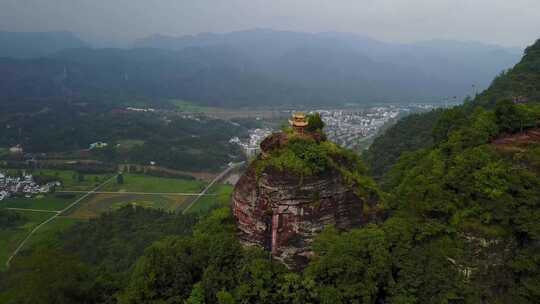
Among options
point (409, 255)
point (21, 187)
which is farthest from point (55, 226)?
point (409, 255)

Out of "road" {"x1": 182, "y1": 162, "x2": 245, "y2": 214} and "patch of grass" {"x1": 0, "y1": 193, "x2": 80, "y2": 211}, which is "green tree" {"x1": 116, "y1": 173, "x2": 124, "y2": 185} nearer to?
"patch of grass" {"x1": 0, "y1": 193, "x2": 80, "y2": 211}

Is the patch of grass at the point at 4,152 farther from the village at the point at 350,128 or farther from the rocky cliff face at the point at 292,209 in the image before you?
the rocky cliff face at the point at 292,209

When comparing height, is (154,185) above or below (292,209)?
below

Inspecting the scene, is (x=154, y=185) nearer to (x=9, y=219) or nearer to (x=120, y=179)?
(x=120, y=179)

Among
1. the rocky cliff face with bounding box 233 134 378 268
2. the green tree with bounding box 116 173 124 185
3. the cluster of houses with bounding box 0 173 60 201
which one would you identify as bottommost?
the cluster of houses with bounding box 0 173 60 201

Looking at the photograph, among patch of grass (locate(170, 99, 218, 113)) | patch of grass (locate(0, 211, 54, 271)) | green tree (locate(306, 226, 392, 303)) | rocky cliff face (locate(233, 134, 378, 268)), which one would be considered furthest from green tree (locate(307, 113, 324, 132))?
patch of grass (locate(170, 99, 218, 113))

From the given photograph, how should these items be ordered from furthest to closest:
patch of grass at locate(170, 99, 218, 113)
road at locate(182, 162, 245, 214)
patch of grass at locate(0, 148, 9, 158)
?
patch of grass at locate(170, 99, 218, 113), patch of grass at locate(0, 148, 9, 158), road at locate(182, 162, 245, 214)
